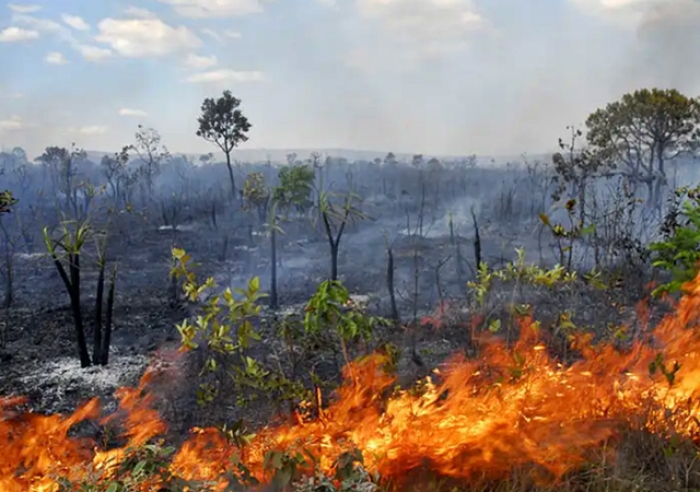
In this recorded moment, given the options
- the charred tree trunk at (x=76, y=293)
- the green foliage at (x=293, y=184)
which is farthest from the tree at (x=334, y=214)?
the charred tree trunk at (x=76, y=293)

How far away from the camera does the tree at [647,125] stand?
13.0 meters

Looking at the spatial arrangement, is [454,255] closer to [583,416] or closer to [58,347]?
[58,347]

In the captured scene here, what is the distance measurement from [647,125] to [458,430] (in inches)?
487

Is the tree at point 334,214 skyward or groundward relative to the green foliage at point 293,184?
groundward

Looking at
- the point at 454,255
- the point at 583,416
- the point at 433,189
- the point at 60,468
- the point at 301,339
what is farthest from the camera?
the point at 433,189

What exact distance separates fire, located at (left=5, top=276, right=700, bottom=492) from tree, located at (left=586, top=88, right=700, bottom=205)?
9767 millimetres

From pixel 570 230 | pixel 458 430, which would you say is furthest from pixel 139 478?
pixel 570 230

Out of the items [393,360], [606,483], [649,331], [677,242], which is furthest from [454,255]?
[606,483]

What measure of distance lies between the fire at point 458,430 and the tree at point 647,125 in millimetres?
9767

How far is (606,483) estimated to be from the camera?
2.90 metres

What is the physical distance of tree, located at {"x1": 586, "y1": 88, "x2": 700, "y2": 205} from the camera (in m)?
13.0

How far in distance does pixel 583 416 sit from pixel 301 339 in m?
1.88

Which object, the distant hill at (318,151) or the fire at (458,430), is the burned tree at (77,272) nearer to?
the fire at (458,430)

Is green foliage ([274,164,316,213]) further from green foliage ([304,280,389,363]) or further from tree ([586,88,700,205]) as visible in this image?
green foliage ([304,280,389,363])
